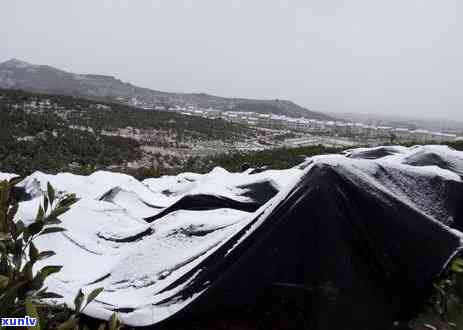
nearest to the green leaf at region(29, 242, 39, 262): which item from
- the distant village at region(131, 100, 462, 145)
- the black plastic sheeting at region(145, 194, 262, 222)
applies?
the black plastic sheeting at region(145, 194, 262, 222)

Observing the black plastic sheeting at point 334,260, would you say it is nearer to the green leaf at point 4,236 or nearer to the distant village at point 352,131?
the green leaf at point 4,236

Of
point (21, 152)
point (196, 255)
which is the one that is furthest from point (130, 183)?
point (21, 152)

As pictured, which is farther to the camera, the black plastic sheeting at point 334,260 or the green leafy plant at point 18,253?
the black plastic sheeting at point 334,260

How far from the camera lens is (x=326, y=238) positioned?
6.34 feet

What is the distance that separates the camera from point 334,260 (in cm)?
188

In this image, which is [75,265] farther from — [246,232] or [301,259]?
[301,259]

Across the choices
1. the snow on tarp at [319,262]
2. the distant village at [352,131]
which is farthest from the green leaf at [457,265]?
the distant village at [352,131]

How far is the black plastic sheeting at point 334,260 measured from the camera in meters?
1.88

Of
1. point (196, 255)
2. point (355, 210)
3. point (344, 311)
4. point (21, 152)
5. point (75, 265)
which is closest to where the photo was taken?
point (344, 311)

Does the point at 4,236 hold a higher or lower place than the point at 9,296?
higher

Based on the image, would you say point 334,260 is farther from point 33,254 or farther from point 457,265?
point 33,254

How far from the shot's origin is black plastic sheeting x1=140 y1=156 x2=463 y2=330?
188 centimetres

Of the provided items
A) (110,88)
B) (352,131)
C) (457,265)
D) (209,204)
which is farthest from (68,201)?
(110,88)

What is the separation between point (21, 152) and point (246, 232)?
41.1 ft
